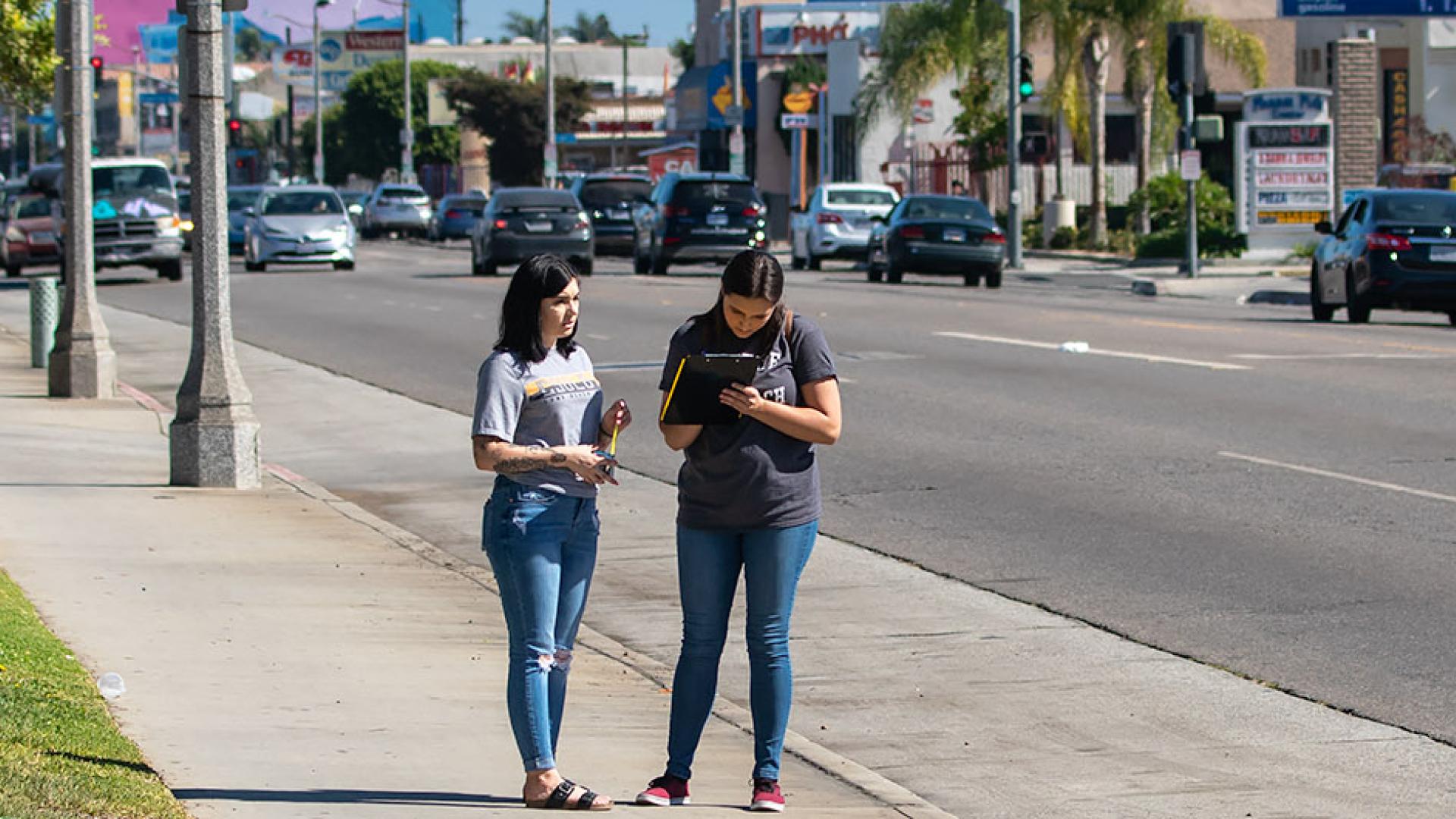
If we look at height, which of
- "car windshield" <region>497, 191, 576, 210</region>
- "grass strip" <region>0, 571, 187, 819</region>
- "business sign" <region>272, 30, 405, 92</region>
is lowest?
"grass strip" <region>0, 571, 187, 819</region>

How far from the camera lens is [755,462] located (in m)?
6.39

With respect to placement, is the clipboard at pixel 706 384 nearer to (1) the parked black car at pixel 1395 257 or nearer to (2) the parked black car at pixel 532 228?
(1) the parked black car at pixel 1395 257

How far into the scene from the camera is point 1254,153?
4016cm

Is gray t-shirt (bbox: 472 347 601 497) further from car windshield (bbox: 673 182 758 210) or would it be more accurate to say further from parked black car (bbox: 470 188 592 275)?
car windshield (bbox: 673 182 758 210)

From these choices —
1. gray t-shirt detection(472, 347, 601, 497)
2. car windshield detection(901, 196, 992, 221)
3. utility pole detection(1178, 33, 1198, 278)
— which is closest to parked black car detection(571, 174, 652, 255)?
car windshield detection(901, 196, 992, 221)

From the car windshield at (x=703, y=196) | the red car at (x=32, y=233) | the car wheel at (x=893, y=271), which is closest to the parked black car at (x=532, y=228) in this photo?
the car windshield at (x=703, y=196)

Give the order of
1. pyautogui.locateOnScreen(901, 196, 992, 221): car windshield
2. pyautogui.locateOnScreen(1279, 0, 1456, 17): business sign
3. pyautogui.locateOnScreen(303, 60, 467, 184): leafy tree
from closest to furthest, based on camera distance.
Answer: pyautogui.locateOnScreen(901, 196, 992, 221): car windshield → pyautogui.locateOnScreen(1279, 0, 1456, 17): business sign → pyautogui.locateOnScreen(303, 60, 467, 184): leafy tree

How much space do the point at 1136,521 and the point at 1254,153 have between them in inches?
1145

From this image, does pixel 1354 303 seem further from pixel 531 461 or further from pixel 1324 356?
pixel 531 461

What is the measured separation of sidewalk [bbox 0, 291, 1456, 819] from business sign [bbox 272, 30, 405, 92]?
11899cm

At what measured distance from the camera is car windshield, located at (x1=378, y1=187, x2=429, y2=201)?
69.5 m

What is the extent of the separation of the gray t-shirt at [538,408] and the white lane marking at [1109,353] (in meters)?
15.0

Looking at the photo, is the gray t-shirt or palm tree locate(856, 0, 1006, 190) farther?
palm tree locate(856, 0, 1006, 190)

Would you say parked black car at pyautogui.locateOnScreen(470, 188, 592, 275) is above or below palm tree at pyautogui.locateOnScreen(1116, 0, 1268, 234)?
below
